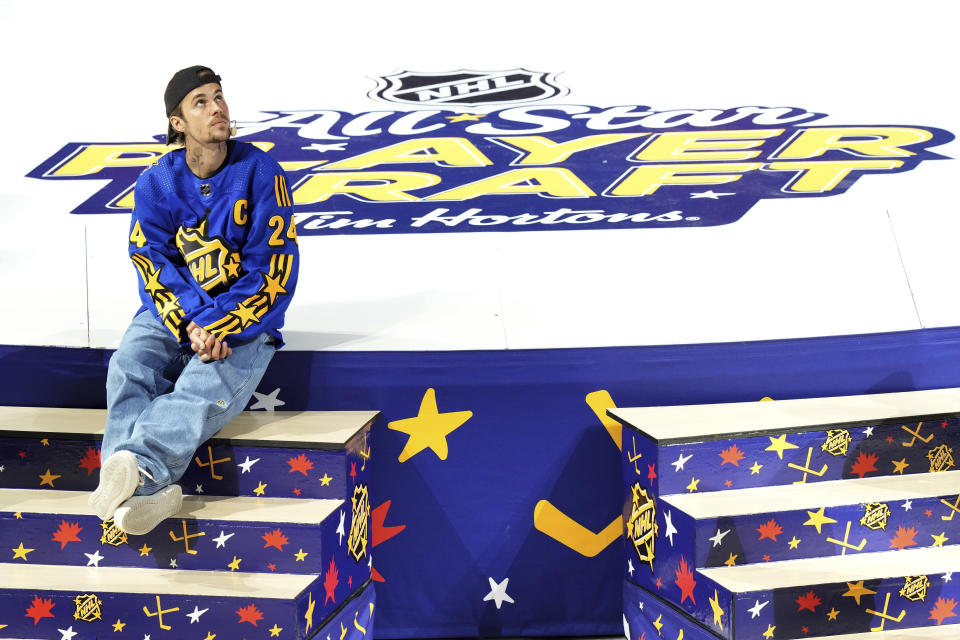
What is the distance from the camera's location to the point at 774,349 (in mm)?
2291

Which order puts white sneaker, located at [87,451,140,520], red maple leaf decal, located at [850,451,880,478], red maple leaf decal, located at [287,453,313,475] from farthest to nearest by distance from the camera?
red maple leaf decal, located at [850,451,880,478] → red maple leaf decal, located at [287,453,313,475] → white sneaker, located at [87,451,140,520]

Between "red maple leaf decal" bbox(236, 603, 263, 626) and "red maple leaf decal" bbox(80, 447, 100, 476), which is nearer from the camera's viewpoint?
"red maple leaf decal" bbox(236, 603, 263, 626)

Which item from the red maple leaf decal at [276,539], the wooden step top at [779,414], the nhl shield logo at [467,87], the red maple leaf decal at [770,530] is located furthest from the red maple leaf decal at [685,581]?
the nhl shield logo at [467,87]

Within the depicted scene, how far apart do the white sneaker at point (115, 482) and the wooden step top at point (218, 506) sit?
18 centimetres

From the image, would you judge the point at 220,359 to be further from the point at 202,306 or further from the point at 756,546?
the point at 756,546

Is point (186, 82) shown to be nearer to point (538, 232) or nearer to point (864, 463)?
point (538, 232)

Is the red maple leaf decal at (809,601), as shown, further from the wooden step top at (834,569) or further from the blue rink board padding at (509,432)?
the blue rink board padding at (509,432)

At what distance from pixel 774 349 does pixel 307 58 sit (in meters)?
2.56

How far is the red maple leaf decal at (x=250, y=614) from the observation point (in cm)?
184

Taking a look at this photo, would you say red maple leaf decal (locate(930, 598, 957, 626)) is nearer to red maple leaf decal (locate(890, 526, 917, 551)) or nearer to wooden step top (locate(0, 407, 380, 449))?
red maple leaf decal (locate(890, 526, 917, 551))

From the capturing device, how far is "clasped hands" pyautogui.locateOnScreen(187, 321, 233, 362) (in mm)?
2066

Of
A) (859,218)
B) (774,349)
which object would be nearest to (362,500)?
(774,349)

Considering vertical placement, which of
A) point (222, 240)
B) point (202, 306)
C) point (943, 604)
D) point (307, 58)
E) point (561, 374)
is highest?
point (307, 58)

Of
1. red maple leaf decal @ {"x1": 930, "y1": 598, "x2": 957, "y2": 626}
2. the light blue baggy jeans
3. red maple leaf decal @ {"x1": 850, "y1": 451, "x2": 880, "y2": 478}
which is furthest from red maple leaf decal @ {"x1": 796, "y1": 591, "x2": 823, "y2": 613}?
the light blue baggy jeans
